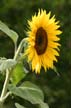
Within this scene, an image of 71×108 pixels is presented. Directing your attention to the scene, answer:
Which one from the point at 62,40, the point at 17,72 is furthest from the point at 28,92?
the point at 62,40

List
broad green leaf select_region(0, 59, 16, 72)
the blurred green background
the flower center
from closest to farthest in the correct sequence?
broad green leaf select_region(0, 59, 16, 72), the flower center, the blurred green background

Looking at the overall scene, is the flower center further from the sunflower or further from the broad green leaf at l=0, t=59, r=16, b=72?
the broad green leaf at l=0, t=59, r=16, b=72

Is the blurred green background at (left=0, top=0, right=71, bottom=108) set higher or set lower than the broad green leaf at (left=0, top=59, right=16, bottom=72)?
higher

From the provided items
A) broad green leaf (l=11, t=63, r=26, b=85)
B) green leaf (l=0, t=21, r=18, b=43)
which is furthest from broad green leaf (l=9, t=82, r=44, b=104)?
green leaf (l=0, t=21, r=18, b=43)

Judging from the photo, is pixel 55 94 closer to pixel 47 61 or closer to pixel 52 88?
pixel 52 88

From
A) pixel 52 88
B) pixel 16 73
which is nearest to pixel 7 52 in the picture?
pixel 52 88

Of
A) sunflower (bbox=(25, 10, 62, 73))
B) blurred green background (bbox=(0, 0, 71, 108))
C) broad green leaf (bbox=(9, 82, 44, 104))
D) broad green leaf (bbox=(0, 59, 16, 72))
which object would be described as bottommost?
broad green leaf (bbox=(9, 82, 44, 104))

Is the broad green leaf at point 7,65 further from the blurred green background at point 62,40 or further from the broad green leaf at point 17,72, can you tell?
the blurred green background at point 62,40
